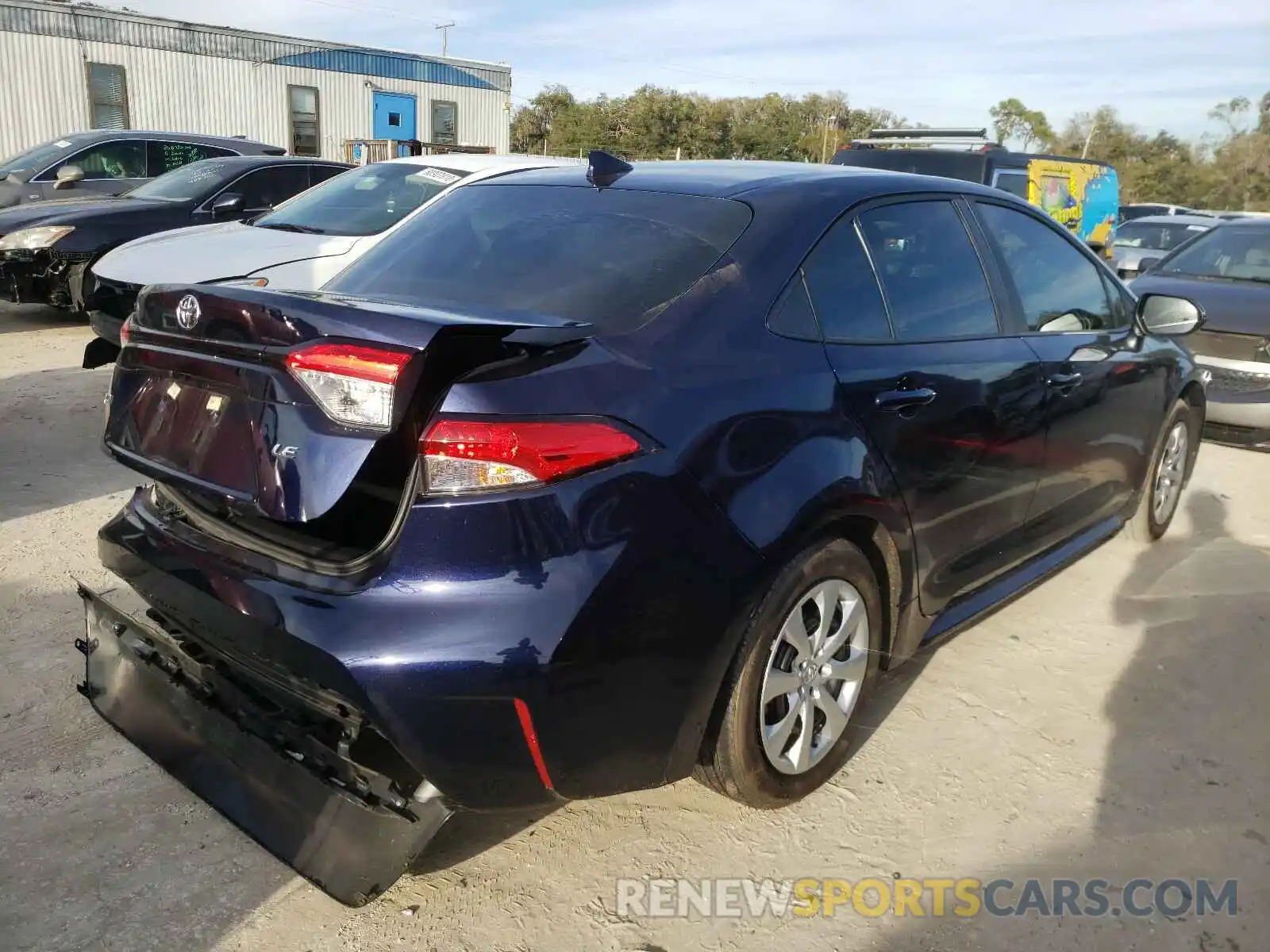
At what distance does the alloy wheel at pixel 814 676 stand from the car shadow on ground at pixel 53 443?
114 inches

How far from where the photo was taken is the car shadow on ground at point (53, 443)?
4.73 meters

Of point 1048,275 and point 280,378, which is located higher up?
point 1048,275

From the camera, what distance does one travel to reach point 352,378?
1.95 metres

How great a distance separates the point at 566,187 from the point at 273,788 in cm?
191

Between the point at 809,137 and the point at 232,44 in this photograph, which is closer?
the point at 232,44

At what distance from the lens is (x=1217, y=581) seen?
14.9 feet

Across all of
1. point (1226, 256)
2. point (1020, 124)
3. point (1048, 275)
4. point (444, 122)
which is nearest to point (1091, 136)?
point (1020, 124)

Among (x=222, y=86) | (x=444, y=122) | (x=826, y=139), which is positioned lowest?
(x=444, y=122)

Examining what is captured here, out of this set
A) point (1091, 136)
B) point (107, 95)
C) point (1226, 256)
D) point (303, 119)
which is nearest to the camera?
point (1226, 256)

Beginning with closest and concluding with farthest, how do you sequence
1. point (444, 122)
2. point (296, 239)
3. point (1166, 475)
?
1. point (1166, 475)
2. point (296, 239)
3. point (444, 122)

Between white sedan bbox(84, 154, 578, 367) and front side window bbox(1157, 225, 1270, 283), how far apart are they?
525 cm

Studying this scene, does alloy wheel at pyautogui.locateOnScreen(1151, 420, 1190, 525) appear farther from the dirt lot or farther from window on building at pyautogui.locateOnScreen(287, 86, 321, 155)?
window on building at pyautogui.locateOnScreen(287, 86, 321, 155)

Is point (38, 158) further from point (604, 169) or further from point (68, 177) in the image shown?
point (604, 169)

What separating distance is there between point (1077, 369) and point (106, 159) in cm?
1102
